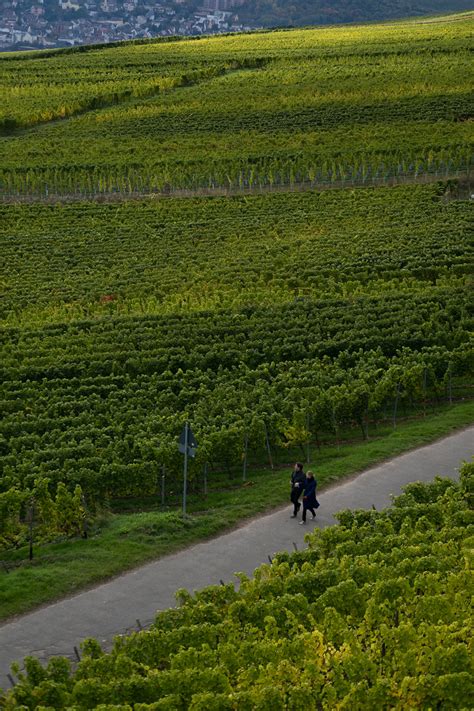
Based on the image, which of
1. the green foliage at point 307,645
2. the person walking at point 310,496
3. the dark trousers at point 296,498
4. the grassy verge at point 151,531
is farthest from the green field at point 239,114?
the green foliage at point 307,645

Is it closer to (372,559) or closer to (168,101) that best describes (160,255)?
(372,559)

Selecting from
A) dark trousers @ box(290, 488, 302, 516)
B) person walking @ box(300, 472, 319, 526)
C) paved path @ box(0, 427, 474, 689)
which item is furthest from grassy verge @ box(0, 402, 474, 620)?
person walking @ box(300, 472, 319, 526)

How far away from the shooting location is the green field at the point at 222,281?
28281 mm

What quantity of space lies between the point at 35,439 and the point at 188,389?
5.61 meters

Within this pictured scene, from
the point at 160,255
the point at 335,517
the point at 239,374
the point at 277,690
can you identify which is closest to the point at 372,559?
the point at 335,517

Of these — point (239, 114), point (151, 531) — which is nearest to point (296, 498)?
point (151, 531)

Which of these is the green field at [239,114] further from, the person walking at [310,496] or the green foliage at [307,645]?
the green foliage at [307,645]

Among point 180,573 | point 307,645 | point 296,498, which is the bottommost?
point 180,573

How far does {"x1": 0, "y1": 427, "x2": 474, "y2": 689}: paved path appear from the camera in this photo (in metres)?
18.5

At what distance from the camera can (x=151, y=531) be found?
22562mm

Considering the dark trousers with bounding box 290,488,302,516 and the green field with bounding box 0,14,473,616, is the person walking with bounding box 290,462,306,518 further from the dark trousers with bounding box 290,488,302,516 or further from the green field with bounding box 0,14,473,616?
the green field with bounding box 0,14,473,616

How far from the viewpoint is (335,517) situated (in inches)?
885

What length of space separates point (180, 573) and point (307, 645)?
5110 millimetres

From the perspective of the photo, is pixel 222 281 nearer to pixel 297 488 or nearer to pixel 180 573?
pixel 297 488
